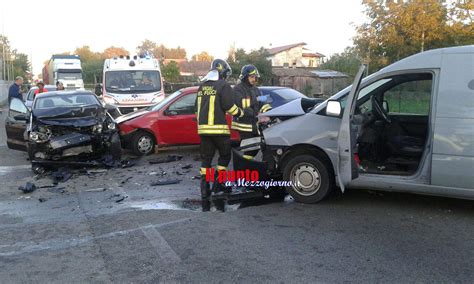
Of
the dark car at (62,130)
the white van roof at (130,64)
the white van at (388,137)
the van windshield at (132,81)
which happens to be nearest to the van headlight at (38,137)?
the dark car at (62,130)

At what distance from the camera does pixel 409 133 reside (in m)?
6.44

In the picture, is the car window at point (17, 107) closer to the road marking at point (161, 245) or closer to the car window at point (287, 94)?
the car window at point (287, 94)

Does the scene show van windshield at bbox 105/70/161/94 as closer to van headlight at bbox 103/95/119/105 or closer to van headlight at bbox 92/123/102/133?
van headlight at bbox 103/95/119/105

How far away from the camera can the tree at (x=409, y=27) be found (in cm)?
2661

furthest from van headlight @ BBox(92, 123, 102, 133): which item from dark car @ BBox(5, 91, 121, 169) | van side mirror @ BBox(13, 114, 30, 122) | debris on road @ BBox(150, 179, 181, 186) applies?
debris on road @ BBox(150, 179, 181, 186)

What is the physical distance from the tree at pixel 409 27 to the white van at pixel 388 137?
2267 centimetres

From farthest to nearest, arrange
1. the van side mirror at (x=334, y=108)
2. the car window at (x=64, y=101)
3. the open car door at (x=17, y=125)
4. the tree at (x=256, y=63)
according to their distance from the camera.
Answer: the tree at (x=256, y=63)
the car window at (x=64, y=101)
the open car door at (x=17, y=125)
the van side mirror at (x=334, y=108)

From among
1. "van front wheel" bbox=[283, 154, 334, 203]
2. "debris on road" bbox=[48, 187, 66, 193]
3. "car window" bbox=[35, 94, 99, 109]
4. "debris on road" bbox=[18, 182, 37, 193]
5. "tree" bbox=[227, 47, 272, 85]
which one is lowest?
"debris on road" bbox=[48, 187, 66, 193]

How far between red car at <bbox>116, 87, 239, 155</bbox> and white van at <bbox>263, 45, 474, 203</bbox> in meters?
3.97

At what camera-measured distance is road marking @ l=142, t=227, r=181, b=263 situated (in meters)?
4.31

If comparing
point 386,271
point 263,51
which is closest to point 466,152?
point 386,271

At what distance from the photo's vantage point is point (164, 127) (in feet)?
33.8

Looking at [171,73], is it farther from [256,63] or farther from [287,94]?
[287,94]

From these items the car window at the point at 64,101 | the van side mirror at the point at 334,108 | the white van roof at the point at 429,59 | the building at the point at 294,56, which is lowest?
the car window at the point at 64,101
